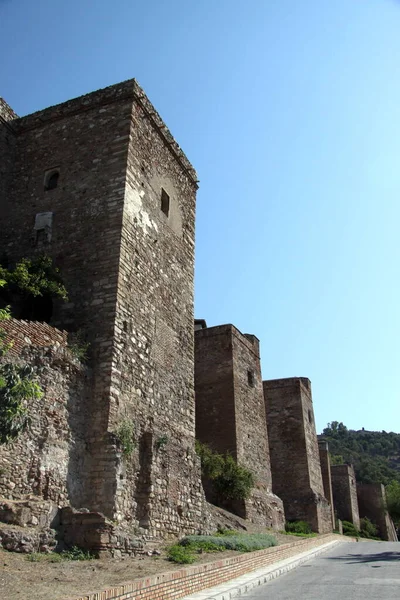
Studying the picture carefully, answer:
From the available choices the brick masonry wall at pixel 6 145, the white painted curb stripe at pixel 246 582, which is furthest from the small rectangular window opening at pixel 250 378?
the brick masonry wall at pixel 6 145

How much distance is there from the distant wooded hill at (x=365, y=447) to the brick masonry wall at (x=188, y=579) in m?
78.8

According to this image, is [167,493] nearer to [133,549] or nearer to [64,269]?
[133,549]

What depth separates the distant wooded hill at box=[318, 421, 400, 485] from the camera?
97.4 metres

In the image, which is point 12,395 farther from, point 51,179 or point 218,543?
point 51,179

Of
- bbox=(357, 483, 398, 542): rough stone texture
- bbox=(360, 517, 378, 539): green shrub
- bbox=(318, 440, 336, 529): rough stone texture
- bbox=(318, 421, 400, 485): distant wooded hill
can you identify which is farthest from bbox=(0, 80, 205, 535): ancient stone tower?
bbox=(318, 421, 400, 485): distant wooded hill

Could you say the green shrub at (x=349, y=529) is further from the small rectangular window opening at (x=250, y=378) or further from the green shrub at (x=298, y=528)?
the small rectangular window opening at (x=250, y=378)

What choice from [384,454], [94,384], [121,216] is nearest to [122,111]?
[121,216]

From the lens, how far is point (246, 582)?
927 cm

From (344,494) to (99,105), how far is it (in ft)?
123

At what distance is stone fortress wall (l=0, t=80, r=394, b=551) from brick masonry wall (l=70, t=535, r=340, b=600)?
1881mm

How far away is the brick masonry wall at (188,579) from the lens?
6312 mm

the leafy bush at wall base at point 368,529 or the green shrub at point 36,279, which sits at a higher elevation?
the green shrub at point 36,279

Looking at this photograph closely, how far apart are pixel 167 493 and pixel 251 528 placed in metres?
6.35

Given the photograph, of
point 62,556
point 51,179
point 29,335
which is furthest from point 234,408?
point 62,556
